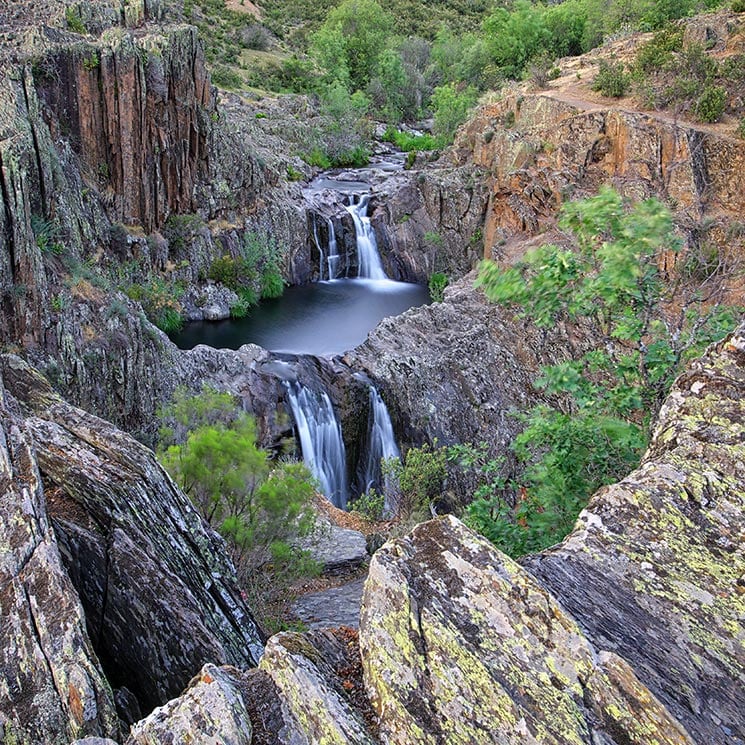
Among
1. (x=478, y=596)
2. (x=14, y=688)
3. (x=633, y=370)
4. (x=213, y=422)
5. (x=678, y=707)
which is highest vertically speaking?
(x=633, y=370)

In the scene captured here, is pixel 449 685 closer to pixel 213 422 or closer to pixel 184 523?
pixel 184 523

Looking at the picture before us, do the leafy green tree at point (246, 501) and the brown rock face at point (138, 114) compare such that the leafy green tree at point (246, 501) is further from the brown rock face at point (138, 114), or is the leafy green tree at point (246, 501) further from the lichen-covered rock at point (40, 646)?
the brown rock face at point (138, 114)

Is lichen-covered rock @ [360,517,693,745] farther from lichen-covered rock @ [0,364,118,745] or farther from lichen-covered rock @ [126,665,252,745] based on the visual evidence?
lichen-covered rock @ [0,364,118,745]

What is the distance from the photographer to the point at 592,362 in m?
6.73

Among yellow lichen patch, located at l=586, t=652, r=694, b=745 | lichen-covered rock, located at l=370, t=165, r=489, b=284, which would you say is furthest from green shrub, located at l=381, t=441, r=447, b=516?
lichen-covered rock, located at l=370, t=165, r=489, b=284

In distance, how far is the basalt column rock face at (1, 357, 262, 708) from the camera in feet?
19.6

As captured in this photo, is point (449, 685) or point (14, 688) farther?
point (14, 688)

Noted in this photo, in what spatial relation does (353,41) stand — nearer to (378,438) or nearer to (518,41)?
(518,41)

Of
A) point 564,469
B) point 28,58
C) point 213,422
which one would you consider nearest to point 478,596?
point 564,469

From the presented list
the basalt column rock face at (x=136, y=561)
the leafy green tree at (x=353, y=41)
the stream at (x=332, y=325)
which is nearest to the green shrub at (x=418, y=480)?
the stream at (x=332, y=325)

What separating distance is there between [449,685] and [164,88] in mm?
32127

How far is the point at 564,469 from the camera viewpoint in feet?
21.0

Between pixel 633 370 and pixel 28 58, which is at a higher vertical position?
pixel 28 58

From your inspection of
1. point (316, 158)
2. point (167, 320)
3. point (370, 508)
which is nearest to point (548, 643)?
point (370, 508)
